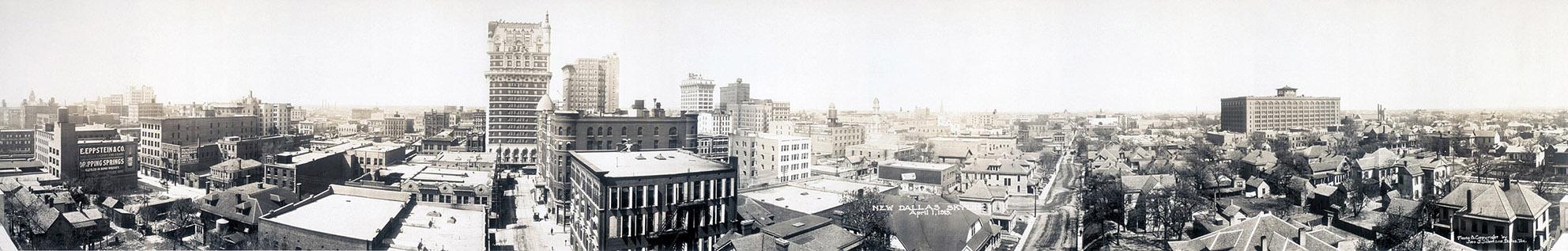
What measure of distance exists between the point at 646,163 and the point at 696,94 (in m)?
1.18

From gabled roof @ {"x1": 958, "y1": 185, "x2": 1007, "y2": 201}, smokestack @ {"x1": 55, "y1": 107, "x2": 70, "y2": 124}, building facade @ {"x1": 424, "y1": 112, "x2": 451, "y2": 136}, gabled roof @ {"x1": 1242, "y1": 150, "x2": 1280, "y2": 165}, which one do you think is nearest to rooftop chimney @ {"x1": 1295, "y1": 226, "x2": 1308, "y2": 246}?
gabled roof @ {"x1": 1242, "y1": 150, "x2": 1280, "y2": 165}

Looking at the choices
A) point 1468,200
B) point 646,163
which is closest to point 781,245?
point 646,163

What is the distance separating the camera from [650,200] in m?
5.85

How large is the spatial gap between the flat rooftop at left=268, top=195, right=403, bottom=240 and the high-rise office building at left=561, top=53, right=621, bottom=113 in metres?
2.09

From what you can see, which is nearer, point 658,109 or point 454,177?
point 454,177

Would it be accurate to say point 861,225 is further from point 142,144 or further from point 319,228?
point 142,144

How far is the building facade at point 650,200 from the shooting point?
18.6 feet

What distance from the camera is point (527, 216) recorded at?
6496mm

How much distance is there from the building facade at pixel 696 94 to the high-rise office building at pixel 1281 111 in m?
6.19

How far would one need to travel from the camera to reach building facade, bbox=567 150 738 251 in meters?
5.68

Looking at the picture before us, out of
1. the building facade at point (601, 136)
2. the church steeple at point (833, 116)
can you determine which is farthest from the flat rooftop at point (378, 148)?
the church steeple at point (833, 116)

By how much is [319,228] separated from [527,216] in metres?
1.80

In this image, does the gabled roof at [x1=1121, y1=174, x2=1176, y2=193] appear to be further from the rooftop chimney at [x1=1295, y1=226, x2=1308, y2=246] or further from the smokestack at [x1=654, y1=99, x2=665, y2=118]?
the smokestack at [x1=654, y1=99, x2=665, y2=118]

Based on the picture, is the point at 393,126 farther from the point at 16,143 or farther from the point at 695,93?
the point at 16,143
